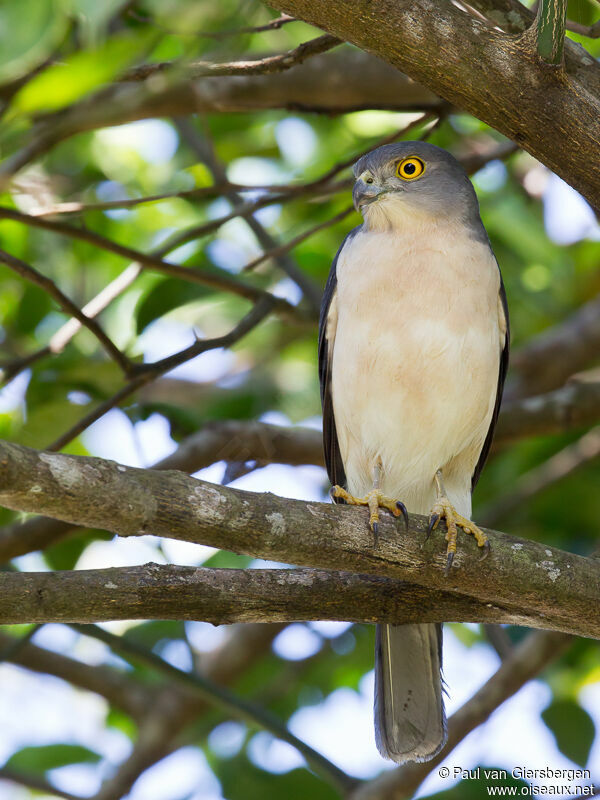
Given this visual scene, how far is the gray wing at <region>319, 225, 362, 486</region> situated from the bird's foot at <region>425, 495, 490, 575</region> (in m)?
1.32

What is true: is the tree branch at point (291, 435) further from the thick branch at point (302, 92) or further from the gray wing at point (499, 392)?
the thick branch at point (302, 92)

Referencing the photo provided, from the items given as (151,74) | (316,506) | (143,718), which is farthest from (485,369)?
(143,718)

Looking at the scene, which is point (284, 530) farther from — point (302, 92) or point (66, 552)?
point (302, 92)

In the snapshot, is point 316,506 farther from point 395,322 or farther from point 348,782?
point 348,782

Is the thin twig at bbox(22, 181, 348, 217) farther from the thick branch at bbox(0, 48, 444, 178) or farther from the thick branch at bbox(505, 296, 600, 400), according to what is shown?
the thick branch at bbox(505, 296, 600, 400)

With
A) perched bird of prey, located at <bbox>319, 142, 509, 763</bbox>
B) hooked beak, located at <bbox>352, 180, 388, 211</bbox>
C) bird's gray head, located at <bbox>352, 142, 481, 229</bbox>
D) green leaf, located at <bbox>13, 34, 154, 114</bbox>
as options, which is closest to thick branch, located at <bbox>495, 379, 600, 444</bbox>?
perched bird of prey, located at <bbox>319, 142, 509, 763</bbox>

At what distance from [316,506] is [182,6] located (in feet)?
4.80

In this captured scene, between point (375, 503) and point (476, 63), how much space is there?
5.09 feet

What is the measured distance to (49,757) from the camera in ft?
17.9

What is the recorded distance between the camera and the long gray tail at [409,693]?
167 inches

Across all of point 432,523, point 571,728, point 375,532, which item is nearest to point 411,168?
point 432,523

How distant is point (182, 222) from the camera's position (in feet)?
22.9

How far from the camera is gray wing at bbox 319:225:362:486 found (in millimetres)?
4770

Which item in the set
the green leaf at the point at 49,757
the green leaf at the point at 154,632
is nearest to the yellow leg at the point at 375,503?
the green leaf at the point at 154,632
